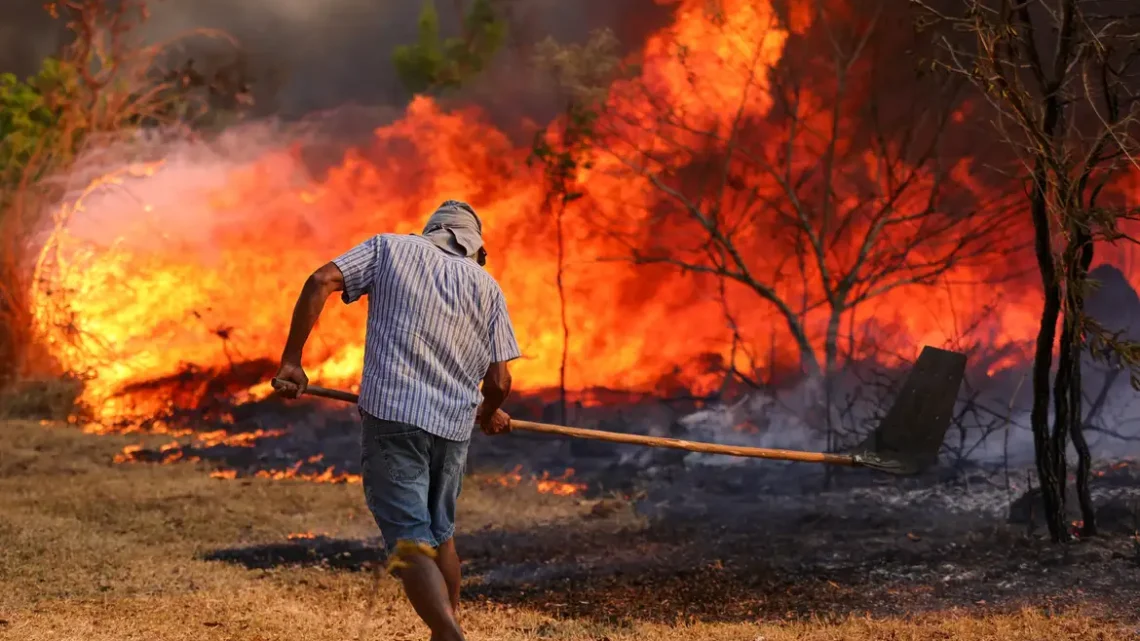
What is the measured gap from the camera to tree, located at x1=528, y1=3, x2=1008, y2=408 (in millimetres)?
10656

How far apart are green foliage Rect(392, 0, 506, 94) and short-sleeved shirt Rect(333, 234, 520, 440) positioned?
13.3 m

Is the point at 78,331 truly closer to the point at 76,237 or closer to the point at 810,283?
the point at 76,237

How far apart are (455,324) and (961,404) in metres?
7.76

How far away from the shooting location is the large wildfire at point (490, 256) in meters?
11.6

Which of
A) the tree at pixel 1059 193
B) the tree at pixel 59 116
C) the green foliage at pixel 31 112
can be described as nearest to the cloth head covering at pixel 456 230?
the tree at pixel 1059 193

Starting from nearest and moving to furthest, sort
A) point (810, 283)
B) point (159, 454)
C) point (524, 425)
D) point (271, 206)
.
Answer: point (524, 425), point (159, 454), point (810, 283), point (271, 206)

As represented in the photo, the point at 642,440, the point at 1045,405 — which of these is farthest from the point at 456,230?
the point at 1045,405

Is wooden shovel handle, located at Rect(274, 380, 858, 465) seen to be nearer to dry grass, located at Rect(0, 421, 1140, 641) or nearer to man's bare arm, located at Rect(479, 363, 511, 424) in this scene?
man's bare arm, located at Rect(479, 363, 511, 424)

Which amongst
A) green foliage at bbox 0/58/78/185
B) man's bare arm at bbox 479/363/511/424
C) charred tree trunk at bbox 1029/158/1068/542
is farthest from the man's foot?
green foliage at bbox 0/58/78/185

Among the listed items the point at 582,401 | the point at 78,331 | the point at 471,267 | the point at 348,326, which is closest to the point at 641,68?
the point at 582,401

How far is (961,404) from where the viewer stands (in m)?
10.8

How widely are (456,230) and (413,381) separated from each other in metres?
0.70

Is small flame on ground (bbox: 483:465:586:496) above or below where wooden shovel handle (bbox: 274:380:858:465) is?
below

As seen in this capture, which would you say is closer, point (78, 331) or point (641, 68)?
point (641, 68)
